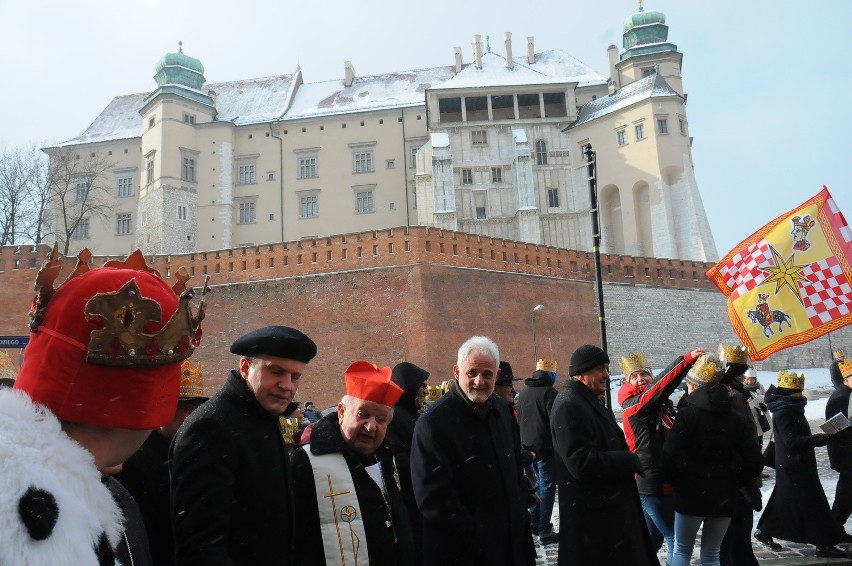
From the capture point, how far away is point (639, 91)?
138ft

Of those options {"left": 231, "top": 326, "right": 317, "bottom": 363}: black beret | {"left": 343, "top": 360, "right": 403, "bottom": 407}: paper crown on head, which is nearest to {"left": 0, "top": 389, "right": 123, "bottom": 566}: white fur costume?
{"left": 231, "top": 326, "right": 317, "bottom": 363}: black beret

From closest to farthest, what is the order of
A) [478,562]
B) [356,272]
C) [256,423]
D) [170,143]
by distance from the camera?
[256,423] < [478,562] < [356,272] < [170,143]

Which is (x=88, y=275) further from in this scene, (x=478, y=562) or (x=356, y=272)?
(x=356, y=272)

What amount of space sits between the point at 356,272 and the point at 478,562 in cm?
2407

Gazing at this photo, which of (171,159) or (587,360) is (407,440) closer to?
(587,360)

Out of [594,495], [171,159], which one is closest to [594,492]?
[594,495]

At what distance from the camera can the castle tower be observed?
151 ft

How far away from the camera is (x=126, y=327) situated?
1489mm

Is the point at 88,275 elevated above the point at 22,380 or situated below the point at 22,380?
above

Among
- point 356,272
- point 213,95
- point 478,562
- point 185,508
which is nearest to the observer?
point 185,508

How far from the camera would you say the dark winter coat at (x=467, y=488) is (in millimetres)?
4027

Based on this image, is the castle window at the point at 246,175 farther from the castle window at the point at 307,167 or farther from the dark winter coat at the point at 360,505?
the dark winter coat at the point at 360,505

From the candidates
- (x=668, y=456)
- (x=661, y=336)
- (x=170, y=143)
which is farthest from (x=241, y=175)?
(x=668, y=456)

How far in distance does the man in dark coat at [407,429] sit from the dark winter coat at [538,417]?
2.57 metres
